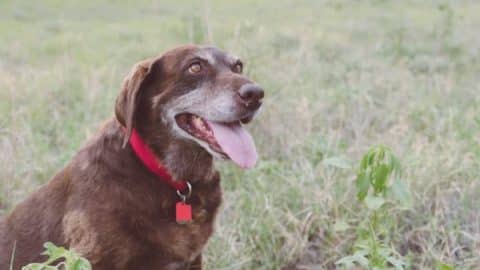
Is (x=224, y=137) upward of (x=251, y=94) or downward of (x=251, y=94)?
downward

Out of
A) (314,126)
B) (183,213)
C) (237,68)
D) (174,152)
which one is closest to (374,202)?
(183,213)

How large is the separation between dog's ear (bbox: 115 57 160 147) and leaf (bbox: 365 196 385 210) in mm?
1005

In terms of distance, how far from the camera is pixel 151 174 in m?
3.05

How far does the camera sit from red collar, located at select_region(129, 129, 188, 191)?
3.05 meters

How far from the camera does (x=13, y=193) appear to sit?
4277 mm

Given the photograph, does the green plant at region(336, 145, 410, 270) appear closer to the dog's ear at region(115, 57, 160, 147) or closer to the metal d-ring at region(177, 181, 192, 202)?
the metal d-ring at region(177, 181, 192, 202)

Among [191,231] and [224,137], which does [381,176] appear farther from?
[191,231]

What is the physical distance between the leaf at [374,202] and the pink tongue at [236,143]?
0.53 metres

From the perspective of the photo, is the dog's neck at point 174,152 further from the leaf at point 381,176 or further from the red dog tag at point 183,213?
the leaf at point 381,176

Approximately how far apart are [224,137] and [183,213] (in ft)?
1.19

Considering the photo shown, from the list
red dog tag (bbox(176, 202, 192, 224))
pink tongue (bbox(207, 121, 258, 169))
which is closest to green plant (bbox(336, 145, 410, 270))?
pink tongue (bbox(207, 121, 258, 169))

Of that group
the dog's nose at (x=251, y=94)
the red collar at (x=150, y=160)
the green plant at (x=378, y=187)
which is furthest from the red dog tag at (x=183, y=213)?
the green plant at (x=378, y=187)

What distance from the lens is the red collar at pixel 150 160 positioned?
3.05m

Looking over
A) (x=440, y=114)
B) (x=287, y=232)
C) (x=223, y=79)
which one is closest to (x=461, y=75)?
(x=440, y=114)
